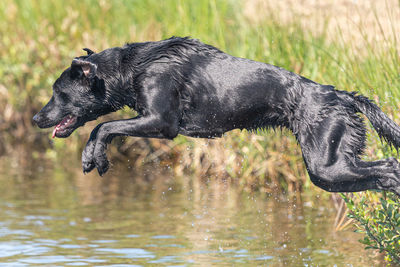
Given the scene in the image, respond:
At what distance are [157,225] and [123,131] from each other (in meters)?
2.80

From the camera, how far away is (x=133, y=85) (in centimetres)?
589

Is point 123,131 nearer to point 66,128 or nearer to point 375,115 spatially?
point 66,128

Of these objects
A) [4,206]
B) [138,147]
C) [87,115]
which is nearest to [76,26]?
[138,147]

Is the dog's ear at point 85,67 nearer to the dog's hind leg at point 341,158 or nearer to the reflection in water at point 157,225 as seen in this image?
the dog's hind leg at point 341,158

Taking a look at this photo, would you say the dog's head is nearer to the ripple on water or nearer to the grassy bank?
the ripple on water

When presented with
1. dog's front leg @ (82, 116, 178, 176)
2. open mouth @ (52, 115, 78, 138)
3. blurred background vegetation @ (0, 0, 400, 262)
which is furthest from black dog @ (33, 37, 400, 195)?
blurred background vegetation @ (0, 0, 400, 262)

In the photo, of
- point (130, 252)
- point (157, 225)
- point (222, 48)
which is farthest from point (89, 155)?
point (222, 48)

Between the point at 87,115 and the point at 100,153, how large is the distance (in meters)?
0.51

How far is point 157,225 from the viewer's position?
27.2ft

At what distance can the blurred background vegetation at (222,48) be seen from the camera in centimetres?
813

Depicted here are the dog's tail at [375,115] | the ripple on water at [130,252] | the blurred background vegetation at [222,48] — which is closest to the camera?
the dog's tail at [375,115]

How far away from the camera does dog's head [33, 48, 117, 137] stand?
5988 mm

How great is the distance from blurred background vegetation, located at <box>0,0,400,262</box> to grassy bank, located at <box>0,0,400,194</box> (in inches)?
0.6

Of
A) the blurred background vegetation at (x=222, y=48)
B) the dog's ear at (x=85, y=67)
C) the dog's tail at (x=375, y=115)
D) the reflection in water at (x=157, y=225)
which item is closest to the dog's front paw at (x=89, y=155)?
the dog's ear at (x=85, y=67)
